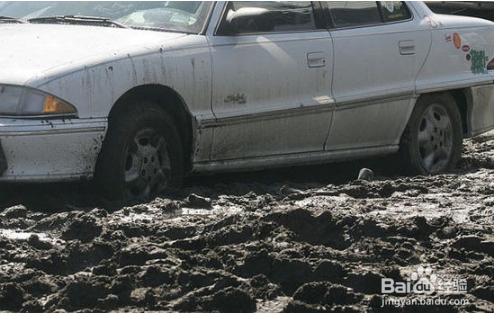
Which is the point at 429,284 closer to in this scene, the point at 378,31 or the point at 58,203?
the point at 58,203

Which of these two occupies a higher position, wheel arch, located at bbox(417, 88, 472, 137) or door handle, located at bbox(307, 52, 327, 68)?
door handle, located at bbox(307, 52, 327, 68)

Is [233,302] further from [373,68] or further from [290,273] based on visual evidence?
[373,68]

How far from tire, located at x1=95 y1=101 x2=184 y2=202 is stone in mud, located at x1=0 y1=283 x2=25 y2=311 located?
6.60 feet

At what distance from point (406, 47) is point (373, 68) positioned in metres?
0.41

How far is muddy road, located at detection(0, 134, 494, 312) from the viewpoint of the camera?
5.58 metres

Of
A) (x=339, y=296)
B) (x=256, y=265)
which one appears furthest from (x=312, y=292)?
(x=256, y=265)

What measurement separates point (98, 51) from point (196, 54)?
2.19ft

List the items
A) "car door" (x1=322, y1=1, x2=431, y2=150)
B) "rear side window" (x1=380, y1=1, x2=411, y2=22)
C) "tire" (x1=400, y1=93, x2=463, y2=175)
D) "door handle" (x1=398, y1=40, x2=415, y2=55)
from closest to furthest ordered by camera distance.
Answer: "car door" (x1=322, y1=1, x2=431, y2=150), "door handle" (x1=398, y1=40, x2=415, y2=55), "rear side window" (x1=380, y1=1, x2=411, y2=22), "tire" (x1=400, y1=93, x2=463, y2=175)

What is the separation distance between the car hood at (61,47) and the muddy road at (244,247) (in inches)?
31.1

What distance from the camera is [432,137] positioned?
983cm

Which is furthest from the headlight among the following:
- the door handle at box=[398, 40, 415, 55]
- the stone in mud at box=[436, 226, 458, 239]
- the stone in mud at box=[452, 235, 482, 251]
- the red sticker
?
the red sticker

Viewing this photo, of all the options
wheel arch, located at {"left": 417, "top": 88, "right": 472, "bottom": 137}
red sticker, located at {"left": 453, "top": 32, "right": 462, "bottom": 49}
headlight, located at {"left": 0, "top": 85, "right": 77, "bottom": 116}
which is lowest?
wheel arch, located at {"left": 417, "top": 88, "right": 472, "bottom": 137}

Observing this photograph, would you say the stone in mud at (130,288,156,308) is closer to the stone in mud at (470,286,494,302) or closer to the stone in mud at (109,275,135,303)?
the stone in mud at (109,275,135,303)

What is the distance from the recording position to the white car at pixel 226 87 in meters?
7.41
